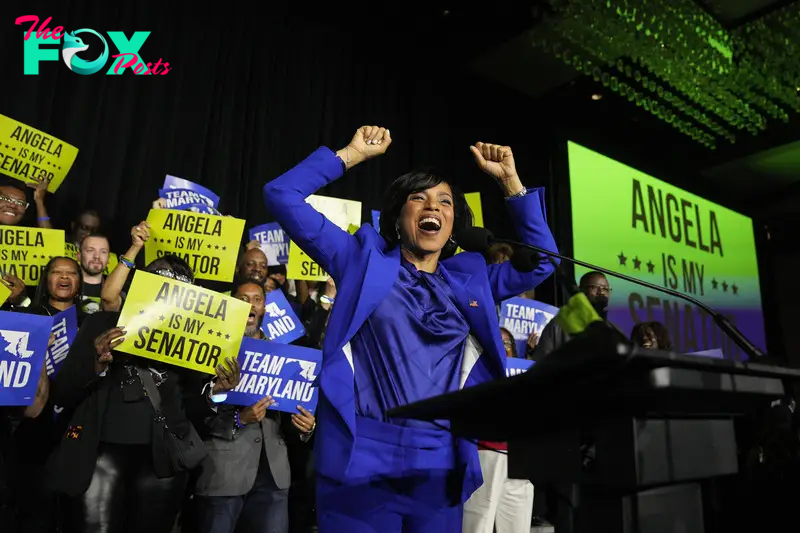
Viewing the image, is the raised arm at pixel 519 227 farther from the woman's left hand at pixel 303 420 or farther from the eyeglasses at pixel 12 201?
the eyeglasses at pixel 12 201

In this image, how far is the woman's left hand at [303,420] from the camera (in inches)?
134

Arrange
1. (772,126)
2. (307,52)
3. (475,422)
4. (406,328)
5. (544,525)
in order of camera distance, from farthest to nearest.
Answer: (772,126)
(307,52)
(544,525)
(406,328)
(475,422)

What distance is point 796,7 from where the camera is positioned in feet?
19.7

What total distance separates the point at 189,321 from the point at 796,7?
5.93 m

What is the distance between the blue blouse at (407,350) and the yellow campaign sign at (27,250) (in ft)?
9.70

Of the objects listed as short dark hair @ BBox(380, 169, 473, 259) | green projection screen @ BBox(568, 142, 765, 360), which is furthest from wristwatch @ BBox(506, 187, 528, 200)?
green projection screen @ BBox(568, 142, 765, 360)

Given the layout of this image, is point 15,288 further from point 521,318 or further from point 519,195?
point 521,318

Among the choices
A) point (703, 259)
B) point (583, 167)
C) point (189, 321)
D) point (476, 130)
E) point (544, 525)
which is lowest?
point (544, 525)

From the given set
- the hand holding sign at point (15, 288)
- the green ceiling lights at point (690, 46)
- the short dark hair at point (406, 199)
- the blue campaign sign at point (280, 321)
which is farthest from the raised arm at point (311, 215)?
the green ceiling lights at point (690, 46)

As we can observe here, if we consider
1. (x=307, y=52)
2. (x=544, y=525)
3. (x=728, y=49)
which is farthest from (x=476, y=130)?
(x=544, y=525)

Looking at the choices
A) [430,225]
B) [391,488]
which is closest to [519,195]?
[430,225]

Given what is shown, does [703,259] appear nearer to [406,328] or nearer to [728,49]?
[728,49]

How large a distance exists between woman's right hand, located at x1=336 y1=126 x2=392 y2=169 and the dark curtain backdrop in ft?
12.1

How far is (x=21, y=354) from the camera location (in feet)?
9.42
